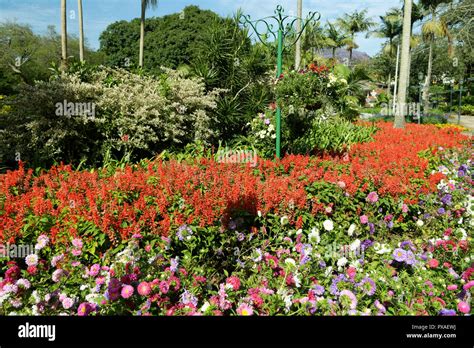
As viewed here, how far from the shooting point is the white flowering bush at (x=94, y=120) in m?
Result: 5.34

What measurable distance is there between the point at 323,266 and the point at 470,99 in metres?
36.5

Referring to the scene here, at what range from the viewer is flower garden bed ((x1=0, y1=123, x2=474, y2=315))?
94.2 inches

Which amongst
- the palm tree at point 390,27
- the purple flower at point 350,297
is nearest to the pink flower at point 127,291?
the purple flower at point 350,297

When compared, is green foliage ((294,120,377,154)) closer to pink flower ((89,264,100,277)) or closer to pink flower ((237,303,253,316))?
pink flower ((237,303,253,316))

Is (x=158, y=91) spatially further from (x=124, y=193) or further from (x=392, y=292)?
(x=392, y=292)

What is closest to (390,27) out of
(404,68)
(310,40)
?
Result: (310,40)

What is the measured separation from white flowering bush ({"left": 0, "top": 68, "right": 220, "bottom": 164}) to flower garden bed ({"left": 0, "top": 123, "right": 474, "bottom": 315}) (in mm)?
1302

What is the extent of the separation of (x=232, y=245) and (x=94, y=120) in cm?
334

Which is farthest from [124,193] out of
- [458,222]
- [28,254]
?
[458,222]

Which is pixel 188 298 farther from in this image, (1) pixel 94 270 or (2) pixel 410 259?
(2) pixel 410 259

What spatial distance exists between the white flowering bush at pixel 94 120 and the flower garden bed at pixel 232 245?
1.30 meters

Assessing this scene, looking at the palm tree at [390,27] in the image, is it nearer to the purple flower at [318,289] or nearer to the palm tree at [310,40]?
the palm tree at [310,40]

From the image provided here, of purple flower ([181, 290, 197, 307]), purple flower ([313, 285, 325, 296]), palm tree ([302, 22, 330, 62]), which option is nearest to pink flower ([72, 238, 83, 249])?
purple flower ([181, 290, 197, 307])

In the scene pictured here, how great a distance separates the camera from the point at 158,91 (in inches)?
268
